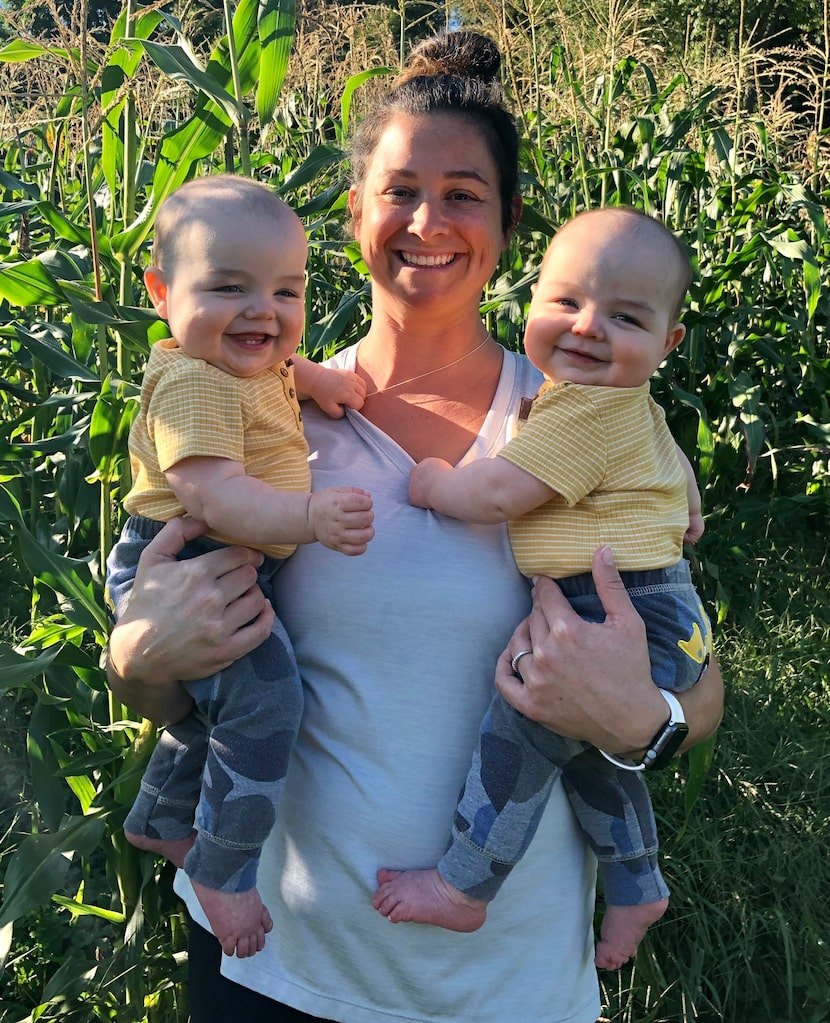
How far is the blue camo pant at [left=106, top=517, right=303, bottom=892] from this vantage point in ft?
4.96

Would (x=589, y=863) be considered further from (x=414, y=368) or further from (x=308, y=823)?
(x=414, y=368)

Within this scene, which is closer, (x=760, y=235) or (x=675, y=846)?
(x=675, y=846)

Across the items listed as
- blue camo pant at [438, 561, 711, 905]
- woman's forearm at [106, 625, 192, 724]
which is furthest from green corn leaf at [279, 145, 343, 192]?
blue camo pant at [438, 561, 711, 905]

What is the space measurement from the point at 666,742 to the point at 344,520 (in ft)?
1.95

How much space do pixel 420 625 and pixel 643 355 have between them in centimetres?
55

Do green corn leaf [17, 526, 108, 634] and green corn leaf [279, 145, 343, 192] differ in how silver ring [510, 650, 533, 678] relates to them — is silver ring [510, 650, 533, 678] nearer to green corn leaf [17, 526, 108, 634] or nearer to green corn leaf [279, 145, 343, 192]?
green corn leaf [17, 526, 108, 634]

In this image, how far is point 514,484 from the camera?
150 cm

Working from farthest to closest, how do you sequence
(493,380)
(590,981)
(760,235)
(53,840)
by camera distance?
(760,235)
(53,840)
(493,380)
(590,981)

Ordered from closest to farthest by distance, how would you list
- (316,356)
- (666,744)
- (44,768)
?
(666,744)
(44,768)
(316,356)

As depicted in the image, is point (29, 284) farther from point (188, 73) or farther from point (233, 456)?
point (233, 456)

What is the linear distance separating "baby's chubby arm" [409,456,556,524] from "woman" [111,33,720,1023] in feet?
0.19

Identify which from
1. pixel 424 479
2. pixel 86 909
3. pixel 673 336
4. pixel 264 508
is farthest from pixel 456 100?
pixel 86 909

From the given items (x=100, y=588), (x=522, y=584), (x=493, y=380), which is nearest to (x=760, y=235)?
(x=493, y=380)

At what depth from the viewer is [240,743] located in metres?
1.52
